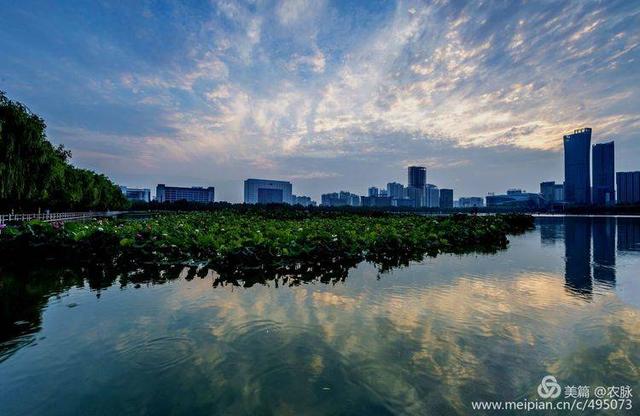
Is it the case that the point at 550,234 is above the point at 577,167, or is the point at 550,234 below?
below

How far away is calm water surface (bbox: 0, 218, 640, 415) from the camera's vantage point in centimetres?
351

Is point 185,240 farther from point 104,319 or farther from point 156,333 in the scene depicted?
point 156,333

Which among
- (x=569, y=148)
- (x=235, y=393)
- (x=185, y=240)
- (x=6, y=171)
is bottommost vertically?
(x=235, y=393)

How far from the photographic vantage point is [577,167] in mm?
189000

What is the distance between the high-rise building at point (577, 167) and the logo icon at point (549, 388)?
22266 centimetres

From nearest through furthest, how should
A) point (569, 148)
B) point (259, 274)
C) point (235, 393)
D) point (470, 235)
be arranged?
point (235, 393), point (259, 274), point (470, 235), point (569, 148)

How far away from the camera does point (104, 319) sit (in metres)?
5.81

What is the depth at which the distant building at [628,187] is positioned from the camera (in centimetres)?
16791

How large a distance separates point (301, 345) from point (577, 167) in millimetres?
238257

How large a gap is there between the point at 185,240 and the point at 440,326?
9.11 m

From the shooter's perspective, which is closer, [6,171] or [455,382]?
[455,382]

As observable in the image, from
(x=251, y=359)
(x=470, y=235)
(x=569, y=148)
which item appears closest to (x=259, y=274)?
(x=251, y=359)

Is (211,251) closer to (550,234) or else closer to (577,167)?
(550,234)

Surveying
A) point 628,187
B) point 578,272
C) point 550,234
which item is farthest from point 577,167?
point 578,272
